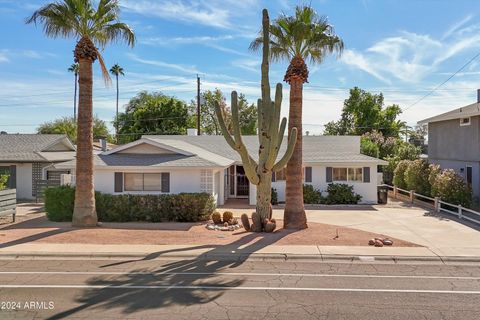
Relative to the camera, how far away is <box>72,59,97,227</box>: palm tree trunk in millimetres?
17125

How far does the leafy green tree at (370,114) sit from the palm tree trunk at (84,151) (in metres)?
44.9

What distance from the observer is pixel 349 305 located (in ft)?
26.8

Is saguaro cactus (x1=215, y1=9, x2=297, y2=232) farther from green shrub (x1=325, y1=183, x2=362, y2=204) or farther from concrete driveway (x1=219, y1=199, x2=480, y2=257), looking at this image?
green shrub (x1=325, y1=183, x2=362, y2=204)

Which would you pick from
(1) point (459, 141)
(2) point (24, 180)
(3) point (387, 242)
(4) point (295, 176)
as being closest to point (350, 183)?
(1) point (459, 141)

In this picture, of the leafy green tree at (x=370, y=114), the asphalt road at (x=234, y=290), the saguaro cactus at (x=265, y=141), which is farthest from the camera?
the leafy green tree at (x=370, y=114)

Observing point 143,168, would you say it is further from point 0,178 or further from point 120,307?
point 120,307

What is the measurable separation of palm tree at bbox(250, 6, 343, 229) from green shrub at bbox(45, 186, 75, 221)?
30.6ft

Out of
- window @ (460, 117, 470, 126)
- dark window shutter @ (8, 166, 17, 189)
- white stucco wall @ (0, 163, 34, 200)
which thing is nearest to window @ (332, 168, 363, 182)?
window @ (460, 117, 470, 126)

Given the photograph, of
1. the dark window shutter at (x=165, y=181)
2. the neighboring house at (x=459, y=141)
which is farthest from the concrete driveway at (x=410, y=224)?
the neighboring house at (x=459, y=141)

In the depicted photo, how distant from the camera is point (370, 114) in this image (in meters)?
56.6

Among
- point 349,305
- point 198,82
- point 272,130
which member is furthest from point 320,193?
point 198,82

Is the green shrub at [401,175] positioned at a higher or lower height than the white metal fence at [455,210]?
higher

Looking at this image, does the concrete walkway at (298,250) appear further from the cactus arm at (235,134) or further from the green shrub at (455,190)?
the green shrub at (455,190)

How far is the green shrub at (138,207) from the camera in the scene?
61.9 feet
